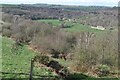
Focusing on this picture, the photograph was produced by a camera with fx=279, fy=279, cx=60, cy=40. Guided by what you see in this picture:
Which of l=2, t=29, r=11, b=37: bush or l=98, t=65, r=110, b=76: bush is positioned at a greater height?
l=2, t=29, r=11, b=37: bush

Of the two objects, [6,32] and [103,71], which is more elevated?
[6,32]

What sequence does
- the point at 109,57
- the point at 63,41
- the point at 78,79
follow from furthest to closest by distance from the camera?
the point at 63,41
the point at 109,57
the point at 78,79

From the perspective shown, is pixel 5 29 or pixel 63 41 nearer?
pixel 63 41

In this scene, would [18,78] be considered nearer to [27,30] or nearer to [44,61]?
[44,61]

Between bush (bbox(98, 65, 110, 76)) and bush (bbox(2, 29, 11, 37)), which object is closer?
bush (bbox(98, 65, 110, 76))

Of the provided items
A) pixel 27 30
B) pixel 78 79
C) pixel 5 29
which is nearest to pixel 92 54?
pixel 78 79

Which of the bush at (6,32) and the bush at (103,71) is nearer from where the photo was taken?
the bush at (103,71)

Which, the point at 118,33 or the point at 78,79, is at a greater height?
the point at 118,33

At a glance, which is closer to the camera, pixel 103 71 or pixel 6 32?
pixel 103 71

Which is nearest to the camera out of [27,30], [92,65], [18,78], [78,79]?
[18,78]

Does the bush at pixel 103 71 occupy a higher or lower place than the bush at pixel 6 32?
lower
